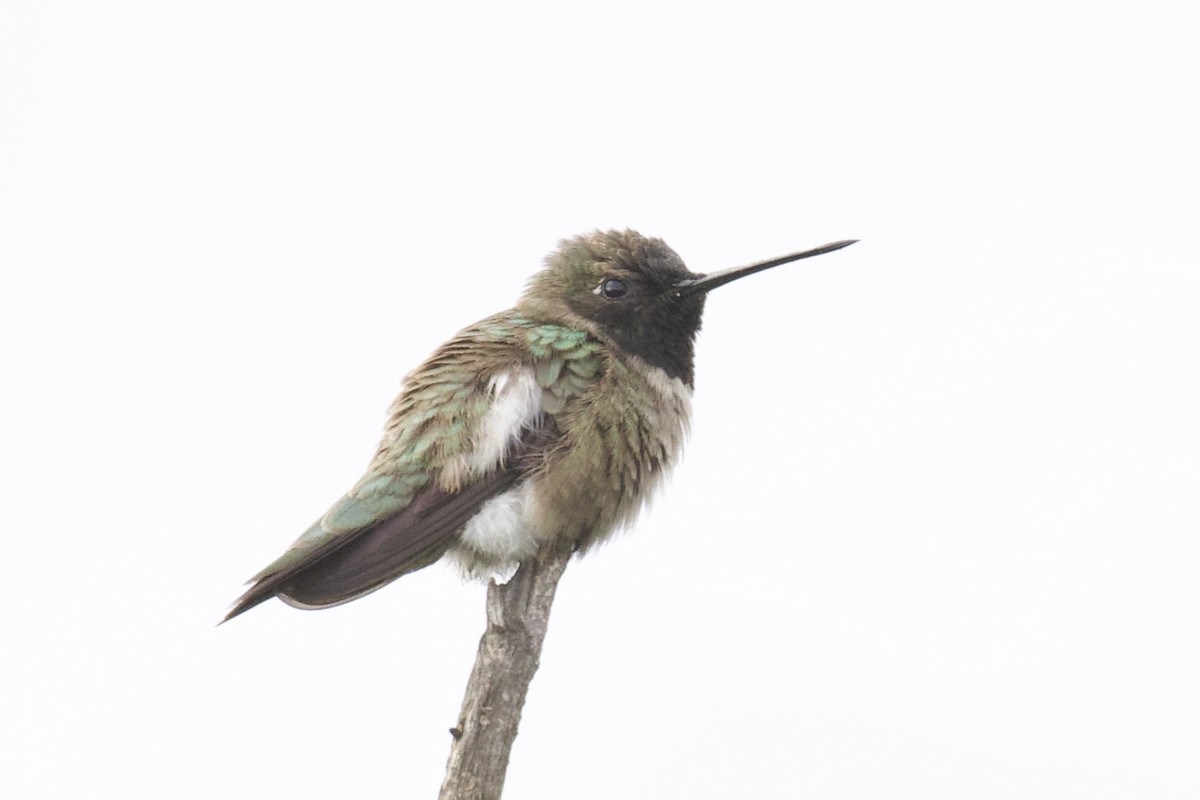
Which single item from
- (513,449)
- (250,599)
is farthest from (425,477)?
(250,599)

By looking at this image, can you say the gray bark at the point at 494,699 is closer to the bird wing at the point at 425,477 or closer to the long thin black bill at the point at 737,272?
the bird wing at the point at 425,477

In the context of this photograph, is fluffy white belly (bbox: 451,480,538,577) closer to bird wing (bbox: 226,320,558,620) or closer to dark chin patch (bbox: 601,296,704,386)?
bird wing (bbox: 226,320,558,620)

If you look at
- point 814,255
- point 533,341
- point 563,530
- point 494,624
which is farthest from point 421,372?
point 814,255

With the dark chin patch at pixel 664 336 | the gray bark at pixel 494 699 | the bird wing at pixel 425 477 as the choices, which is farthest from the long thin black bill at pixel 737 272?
the gray bark at pixel 494 699

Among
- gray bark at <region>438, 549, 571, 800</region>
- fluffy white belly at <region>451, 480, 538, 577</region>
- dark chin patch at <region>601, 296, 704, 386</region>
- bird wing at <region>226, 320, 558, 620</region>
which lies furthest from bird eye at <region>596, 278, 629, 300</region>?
gray bark at <region>438, 549, 571, 800</region>

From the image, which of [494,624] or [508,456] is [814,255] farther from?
[494,624]

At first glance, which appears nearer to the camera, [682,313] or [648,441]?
[648,441]
